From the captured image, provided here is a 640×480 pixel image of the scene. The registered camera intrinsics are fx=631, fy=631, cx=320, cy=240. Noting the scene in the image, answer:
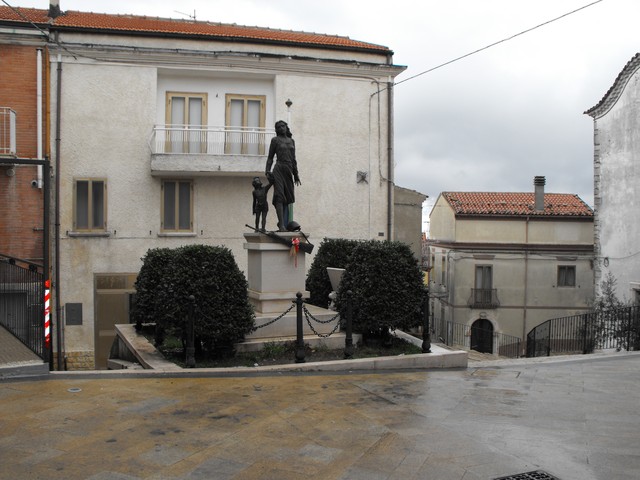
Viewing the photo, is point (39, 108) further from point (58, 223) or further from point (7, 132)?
point (58, 223)

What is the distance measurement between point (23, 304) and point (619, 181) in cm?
2058

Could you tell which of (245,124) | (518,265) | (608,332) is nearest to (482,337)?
(518,265)

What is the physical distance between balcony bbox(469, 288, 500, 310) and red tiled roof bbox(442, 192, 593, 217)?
3.77 m

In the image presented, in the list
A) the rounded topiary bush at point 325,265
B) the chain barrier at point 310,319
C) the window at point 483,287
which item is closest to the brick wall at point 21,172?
the rounded topiary bush at point 325,265

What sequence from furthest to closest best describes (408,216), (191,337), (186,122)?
(408,216)
(186,122)
(191,337)

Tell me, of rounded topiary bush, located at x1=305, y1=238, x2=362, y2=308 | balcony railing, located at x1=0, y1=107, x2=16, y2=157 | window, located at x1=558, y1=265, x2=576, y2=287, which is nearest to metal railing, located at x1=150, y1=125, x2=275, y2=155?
balcony railing, located at x1=0, y1=107, x2=16, y2=157

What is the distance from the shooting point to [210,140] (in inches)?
738

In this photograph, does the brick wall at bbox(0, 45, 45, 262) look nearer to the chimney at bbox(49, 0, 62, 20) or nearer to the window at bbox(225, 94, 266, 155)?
the chimney at bbox(49, 0, 62, 20)

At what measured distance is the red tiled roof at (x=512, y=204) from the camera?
3091 centimetres

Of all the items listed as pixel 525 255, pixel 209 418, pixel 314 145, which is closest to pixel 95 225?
pixel 314 145

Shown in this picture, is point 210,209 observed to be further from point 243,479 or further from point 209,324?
point 243,479

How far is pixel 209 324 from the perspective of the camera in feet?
33.0

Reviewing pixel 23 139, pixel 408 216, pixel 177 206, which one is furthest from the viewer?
pixel 408 216

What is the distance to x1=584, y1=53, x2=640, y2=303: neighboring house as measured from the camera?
21.9 meters
